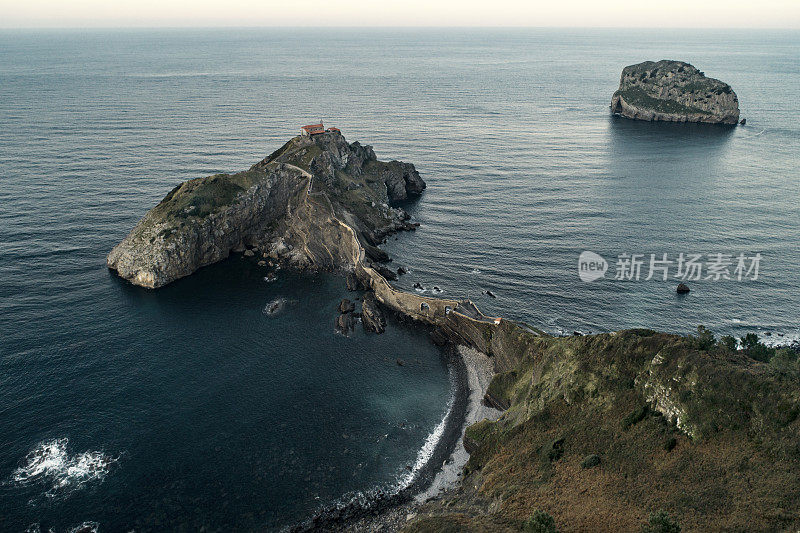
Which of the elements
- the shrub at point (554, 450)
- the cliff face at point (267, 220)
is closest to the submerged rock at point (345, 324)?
the cliff face at point (267, 220)

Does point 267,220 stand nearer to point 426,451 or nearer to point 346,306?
point 346,306

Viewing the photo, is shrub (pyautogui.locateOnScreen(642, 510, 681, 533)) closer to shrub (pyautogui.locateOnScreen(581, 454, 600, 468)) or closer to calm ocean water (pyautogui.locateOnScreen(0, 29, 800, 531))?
shrub (pyautogui.locateOnScreen(581, 454, 600, 468))

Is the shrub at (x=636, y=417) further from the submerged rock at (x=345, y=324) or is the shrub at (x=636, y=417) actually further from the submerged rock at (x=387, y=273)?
the submerged rock at (x=387, y=273)

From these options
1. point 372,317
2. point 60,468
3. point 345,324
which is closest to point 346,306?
point 345,324

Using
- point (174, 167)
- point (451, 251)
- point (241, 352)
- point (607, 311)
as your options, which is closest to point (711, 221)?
point (607, 311)

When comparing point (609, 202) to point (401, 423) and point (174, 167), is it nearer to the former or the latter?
point (401, 423)

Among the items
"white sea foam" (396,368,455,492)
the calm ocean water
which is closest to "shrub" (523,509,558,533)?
"white sea foam" (396,368,455,492)
